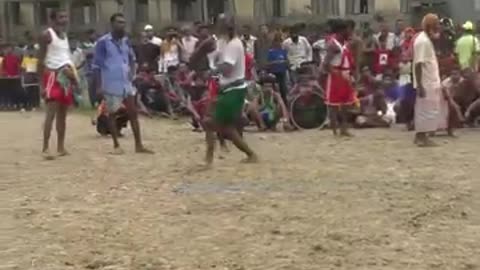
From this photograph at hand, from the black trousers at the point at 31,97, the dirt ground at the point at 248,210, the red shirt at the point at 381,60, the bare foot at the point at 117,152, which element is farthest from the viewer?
the black trousers at the point at 31,97

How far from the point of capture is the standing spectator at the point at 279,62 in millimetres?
21983

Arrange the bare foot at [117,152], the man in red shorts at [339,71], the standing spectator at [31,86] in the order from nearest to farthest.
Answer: the bare foot at [117,152]
the man in red shorts at [339,71]
the standing spectator at [31,86]

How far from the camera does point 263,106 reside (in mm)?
18938

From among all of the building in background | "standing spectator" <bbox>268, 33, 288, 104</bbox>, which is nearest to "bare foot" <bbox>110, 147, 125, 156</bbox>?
"standing spectator" <bbox>268, 33, 288, 104</bbox>

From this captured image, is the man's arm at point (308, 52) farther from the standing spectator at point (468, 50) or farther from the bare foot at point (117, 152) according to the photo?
the bare foot at point (117, 152)

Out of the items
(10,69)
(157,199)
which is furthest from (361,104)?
(10,69)

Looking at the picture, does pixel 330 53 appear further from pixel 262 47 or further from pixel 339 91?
pixel 262 47

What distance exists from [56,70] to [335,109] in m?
4.79

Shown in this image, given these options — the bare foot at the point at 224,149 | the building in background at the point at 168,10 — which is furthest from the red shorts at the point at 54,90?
the building in background at the point at 168,10

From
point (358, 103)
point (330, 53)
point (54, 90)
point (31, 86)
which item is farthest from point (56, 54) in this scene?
point (31, 86)

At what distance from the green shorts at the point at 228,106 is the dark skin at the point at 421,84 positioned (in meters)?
3.10

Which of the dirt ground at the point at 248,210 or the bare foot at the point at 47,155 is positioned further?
the bare foot at the point at 47,155

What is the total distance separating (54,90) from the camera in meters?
14.0

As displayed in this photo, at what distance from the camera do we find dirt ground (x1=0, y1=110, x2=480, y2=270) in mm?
7945
